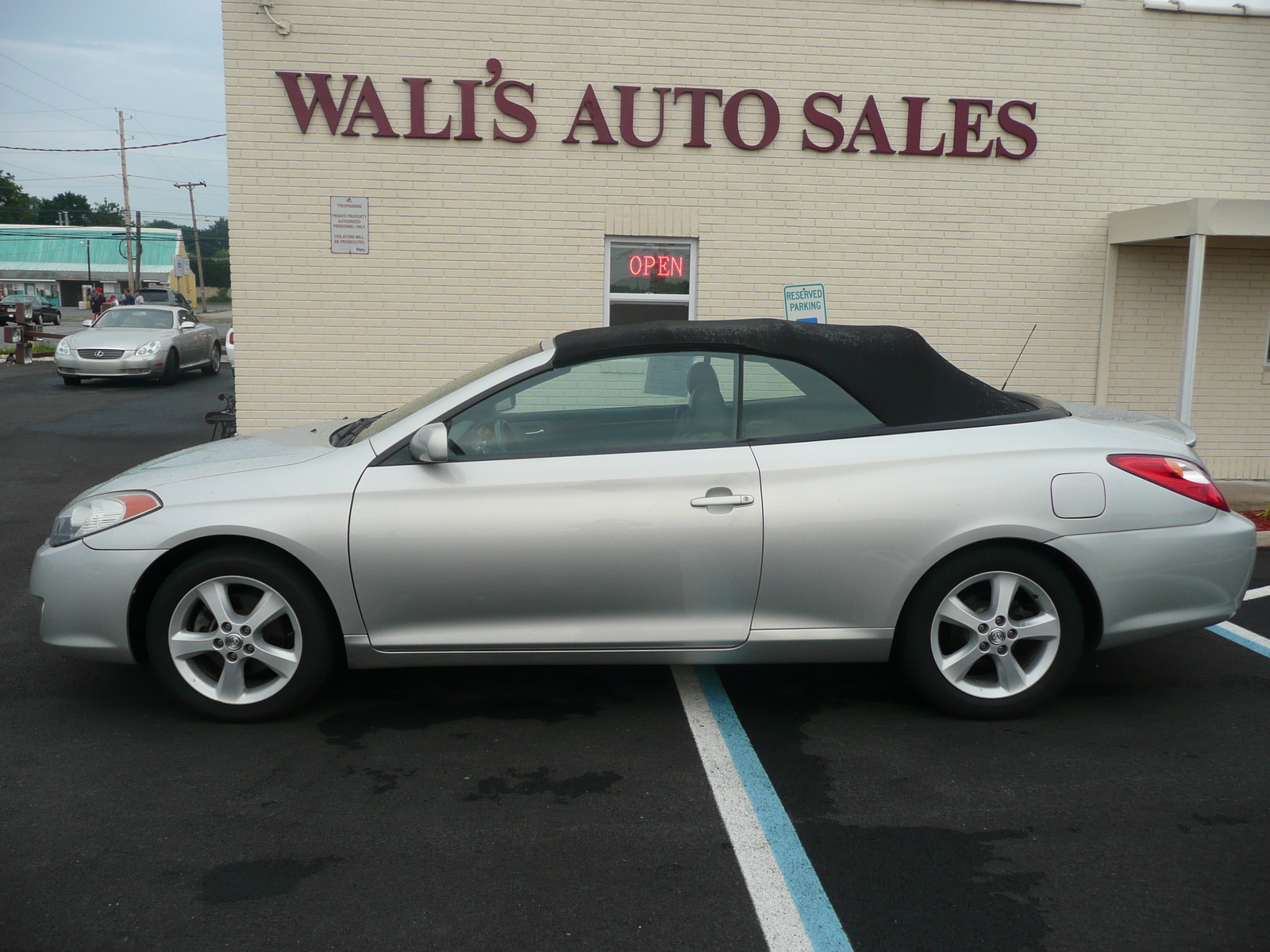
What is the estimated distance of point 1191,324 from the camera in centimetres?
889

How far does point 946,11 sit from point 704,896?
8830 millimetres

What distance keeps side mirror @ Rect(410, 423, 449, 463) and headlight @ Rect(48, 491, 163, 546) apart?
1.03 metres

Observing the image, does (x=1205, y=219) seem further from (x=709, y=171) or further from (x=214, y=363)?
(x=214, y=363)

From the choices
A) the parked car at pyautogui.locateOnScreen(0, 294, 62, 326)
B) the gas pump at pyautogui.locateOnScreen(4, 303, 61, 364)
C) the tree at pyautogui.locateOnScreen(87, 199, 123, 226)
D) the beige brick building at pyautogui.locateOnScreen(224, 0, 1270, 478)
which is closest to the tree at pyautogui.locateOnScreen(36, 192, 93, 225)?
the tree at pyautogui.locateOnScreen(87, 199, 123, 226)

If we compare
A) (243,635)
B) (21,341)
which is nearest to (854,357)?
(243,635)

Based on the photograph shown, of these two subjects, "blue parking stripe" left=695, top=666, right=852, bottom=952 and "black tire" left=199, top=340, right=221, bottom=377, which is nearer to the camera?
"blue parking stripe" left=695, top=666, right=852, bottom=952

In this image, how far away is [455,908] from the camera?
293cm

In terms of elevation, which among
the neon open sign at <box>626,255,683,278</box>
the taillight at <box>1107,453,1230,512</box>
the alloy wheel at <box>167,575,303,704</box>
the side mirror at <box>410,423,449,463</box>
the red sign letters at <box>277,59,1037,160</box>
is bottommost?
the alloy wheel at <box>167,575,303,704</box>

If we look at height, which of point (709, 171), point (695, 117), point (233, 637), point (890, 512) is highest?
point (695, 117)

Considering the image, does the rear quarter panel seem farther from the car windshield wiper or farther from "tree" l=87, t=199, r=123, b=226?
"tree" l=87, t=199, r=123, b=226

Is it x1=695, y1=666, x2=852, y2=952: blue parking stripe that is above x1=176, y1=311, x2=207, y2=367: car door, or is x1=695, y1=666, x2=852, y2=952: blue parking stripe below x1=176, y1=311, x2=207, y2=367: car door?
below

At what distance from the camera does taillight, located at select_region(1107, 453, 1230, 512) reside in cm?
421

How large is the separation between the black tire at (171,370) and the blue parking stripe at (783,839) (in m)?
17.7

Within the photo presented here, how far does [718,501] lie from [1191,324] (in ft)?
21.9
